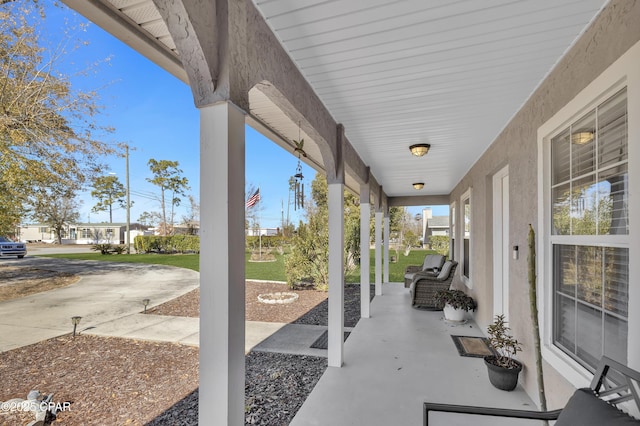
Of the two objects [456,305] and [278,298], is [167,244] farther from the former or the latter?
[456,305]

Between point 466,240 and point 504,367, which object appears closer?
point 504,367

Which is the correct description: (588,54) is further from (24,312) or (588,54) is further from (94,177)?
(94,177)

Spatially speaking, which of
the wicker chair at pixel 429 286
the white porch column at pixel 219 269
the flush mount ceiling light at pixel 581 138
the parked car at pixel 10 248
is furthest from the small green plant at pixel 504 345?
the parked car at pixel 10 248

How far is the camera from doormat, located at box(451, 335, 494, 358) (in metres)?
3.88

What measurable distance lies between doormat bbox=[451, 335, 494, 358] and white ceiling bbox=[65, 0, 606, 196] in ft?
9.06

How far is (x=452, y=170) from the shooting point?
19.9 ft

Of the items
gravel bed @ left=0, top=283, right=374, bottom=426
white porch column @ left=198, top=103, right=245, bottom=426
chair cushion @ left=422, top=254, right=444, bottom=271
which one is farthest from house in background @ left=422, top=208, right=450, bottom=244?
white porch column @ left=198, top=103, right=245, bottom=426

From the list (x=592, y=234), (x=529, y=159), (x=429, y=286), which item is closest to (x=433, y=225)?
(x=429, y=286)

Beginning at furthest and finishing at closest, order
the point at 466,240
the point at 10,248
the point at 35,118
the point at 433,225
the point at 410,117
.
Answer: the point at 433,225
the point at 10,248
the point at 466,240
the point at 35,118
the point at 410,117

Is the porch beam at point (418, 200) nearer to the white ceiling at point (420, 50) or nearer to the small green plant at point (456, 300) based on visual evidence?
the small green plant at point (456, 300)

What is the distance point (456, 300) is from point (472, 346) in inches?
50.5

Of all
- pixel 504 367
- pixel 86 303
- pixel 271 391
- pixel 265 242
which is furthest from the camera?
pixel 265 242

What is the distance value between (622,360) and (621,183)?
0.93 meters

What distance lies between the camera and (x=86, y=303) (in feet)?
22.7
